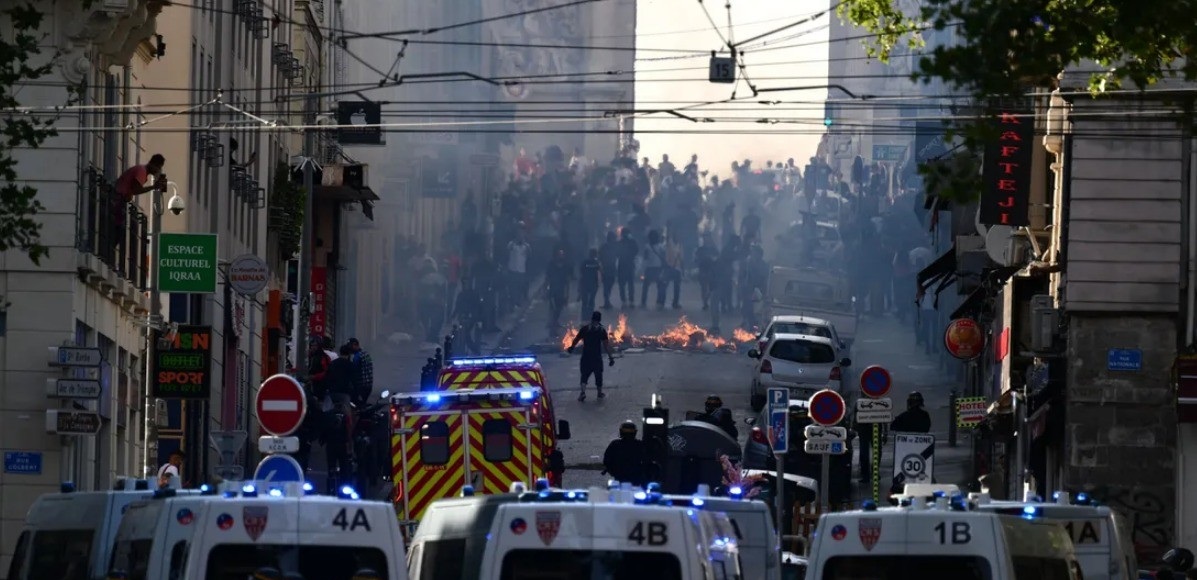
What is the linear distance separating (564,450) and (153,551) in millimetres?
28479

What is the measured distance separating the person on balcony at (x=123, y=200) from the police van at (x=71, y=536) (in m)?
13.7

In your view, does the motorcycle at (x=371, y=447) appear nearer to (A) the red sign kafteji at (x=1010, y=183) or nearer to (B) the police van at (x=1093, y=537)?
(A) the red sign kafteji at (x=1010, y=183)

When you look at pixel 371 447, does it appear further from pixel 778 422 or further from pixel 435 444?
pixel 778 422

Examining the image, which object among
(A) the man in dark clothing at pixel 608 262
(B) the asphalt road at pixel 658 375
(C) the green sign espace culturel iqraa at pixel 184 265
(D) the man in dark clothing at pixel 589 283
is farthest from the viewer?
(A) the man in dark clothing at pixel 608 262

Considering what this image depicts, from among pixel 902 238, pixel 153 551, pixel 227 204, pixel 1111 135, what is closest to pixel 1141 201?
pixel 1111 135

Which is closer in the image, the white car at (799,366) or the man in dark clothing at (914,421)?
the man in dark clothing at (914,421)

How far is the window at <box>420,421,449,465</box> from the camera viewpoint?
30.0 meters

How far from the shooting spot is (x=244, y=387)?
4650cm

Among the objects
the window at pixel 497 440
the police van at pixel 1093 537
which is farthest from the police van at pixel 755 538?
the window at pixel 497 440

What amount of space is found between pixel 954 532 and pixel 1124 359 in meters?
19.4

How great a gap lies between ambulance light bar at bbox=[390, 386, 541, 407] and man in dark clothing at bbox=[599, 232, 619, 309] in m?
37.8

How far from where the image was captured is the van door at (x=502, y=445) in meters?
29.8

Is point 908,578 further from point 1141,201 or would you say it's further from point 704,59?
point 704,59

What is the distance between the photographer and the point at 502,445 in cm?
3005
